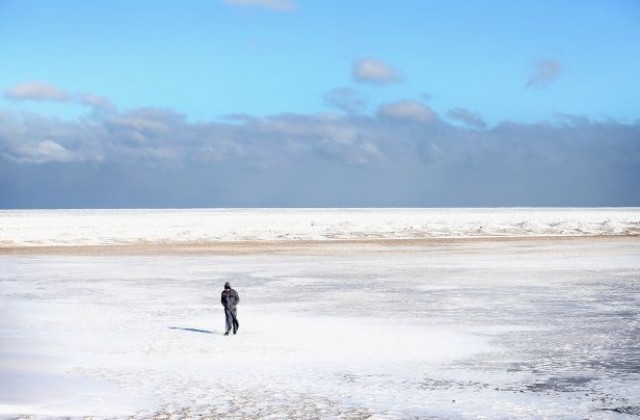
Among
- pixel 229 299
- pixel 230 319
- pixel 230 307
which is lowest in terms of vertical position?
pixel 230 319

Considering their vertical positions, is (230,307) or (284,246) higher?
(284,246)

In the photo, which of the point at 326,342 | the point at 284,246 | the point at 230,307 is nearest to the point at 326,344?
the point at 326,342

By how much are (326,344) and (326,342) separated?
0.20m

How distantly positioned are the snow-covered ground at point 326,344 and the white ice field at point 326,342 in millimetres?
43

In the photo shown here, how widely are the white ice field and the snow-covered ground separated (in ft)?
0.14

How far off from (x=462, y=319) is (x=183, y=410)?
926 cm

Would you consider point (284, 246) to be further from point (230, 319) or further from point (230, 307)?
point (230, 307)

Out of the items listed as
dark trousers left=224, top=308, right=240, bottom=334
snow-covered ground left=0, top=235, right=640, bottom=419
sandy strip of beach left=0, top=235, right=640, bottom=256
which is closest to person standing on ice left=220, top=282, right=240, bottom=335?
dark trousers left=224, top=308, right=240, bottom=334

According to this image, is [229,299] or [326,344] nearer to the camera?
[326,344]

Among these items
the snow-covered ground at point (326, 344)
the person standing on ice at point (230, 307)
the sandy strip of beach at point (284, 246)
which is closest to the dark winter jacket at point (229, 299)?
the person standing on ice at point (230, 307)

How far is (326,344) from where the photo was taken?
50.0ft

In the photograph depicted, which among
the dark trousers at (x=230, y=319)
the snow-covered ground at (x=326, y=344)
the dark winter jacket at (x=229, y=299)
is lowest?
the snow-covered ground at (x=326, y=344)

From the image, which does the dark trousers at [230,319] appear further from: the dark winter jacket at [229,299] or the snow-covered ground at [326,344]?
the snow-covered ground at [326,344]

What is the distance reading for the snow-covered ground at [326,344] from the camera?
11.0m
